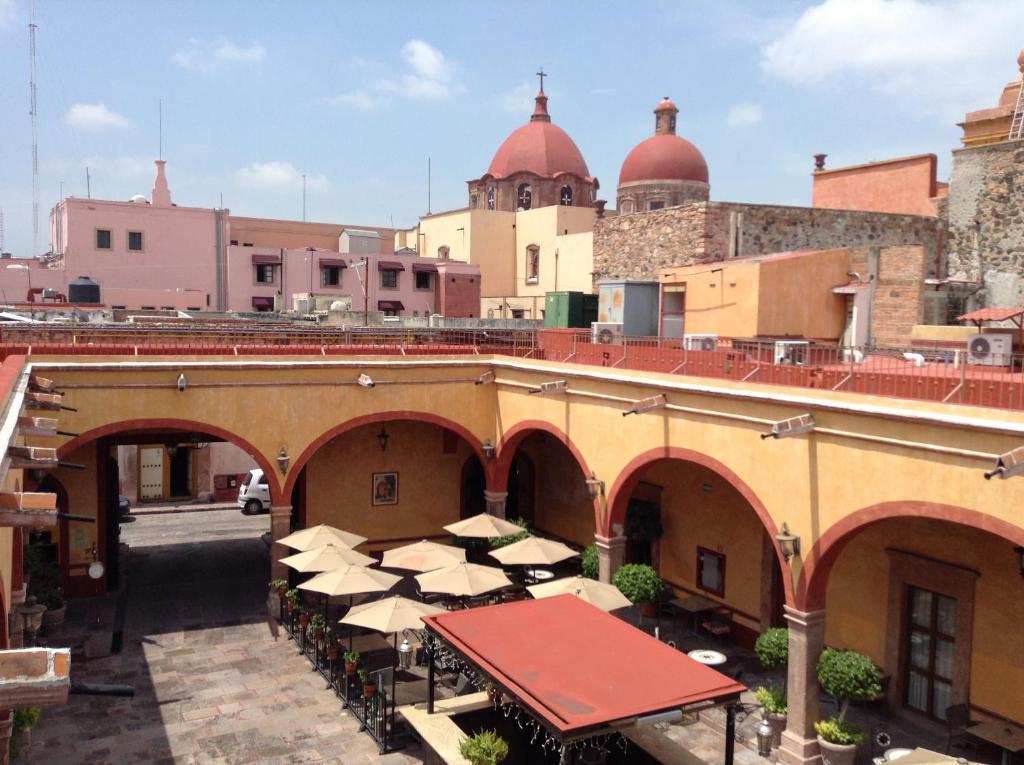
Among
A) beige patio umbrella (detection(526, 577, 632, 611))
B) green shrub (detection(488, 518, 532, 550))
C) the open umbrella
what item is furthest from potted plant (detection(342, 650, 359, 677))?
A: green shrub (detection(488, 518, 532, 550))

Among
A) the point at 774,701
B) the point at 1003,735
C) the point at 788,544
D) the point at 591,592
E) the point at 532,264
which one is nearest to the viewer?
the point at 1003,735

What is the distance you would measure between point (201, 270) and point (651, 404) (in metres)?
25.7

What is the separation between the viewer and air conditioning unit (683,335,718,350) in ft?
46.3

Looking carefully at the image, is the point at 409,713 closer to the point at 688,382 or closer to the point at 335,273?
the point at 688,382

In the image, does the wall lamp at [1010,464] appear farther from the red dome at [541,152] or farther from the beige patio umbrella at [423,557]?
the red dome at [541,152]

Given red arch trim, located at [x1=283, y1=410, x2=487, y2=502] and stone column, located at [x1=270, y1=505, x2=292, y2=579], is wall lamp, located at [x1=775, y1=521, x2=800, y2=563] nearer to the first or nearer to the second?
red arch trim, located at [x1=283, y1=410, x2=487, y2=502]

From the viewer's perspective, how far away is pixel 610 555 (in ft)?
49.1

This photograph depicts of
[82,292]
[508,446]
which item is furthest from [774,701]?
[82,292]

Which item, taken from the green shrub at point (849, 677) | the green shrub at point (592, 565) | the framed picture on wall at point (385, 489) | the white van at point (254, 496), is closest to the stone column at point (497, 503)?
the framed picture on wall at point (385, 489)

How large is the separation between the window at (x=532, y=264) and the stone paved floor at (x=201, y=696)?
2278cm

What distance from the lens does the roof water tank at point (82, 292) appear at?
27.3m

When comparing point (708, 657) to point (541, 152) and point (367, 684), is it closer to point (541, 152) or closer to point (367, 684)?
point (367, 684)

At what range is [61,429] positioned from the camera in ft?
48.5

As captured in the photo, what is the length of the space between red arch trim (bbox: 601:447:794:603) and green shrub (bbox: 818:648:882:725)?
37.5 inches
